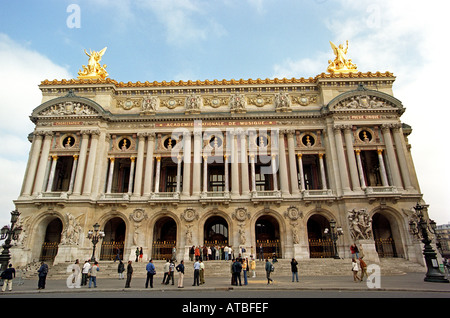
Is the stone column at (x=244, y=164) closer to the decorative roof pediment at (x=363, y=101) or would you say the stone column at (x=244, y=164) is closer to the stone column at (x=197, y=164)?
the stone column at (x=197, y=164)

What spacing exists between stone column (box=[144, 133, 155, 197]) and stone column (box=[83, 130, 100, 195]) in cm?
577

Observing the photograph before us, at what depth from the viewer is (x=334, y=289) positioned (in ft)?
45.9

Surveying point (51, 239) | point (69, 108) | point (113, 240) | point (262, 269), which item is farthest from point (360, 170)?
point (51, 239)

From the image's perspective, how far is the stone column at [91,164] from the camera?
3098 centimetres

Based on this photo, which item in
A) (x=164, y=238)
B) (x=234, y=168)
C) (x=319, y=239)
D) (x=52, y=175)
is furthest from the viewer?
(x=164, y=238)

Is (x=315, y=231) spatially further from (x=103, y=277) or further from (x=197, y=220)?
(x=103, y=277)

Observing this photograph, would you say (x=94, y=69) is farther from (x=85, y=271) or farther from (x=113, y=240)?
(x=85, y=271)

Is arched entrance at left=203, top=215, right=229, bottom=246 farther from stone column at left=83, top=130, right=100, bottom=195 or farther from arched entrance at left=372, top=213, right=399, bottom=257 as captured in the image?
arched entrance at left=372, top=213, right=399, bottom=257

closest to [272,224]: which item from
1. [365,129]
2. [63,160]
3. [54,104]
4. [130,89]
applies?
[365,129]

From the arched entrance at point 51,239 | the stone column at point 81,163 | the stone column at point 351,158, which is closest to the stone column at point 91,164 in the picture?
the stone column at point 81,163

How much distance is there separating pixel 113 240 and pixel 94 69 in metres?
22.0

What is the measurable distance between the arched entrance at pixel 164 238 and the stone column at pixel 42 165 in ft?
43.2

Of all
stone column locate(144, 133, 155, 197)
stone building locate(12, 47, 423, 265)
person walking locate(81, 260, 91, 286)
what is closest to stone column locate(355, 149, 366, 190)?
stone building locate(12, 47, 423, 265)

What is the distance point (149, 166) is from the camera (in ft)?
107
